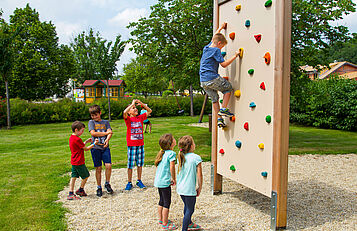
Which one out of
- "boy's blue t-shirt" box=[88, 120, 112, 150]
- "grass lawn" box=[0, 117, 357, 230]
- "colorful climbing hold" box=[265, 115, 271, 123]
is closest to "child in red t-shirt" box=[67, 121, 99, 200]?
"boy's blue t-shirt" box=[88, 120, 112, 150]

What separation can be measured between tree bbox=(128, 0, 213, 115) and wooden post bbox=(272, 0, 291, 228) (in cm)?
621

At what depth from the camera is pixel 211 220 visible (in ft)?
13.8

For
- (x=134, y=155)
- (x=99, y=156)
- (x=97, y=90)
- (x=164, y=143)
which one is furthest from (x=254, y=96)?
(x=97, y=90)

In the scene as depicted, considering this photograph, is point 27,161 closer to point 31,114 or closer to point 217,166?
point 217,166

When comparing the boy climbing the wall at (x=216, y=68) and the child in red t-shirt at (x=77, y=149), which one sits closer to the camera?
the boy climbing the wall at (x=216, y=68)

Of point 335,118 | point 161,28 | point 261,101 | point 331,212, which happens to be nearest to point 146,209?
point 261,101

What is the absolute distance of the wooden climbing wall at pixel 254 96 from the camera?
388 centimetres

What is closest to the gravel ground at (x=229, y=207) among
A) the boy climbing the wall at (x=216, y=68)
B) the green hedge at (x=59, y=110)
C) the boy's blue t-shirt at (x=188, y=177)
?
the boy's blue t-shirt at (x=188, y=177)

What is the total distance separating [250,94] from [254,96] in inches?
4.0

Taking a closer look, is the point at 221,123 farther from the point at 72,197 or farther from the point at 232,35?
the point at 72,197

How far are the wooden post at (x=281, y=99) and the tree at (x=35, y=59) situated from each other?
30198mm

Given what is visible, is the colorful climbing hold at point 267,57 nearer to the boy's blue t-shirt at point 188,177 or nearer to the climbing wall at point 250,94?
the climbing wall at point 250,94

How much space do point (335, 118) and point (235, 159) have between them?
14.9 m

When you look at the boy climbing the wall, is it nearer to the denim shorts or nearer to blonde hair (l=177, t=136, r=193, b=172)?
blonde hair (l=177, t=136, r=193, b=172)
